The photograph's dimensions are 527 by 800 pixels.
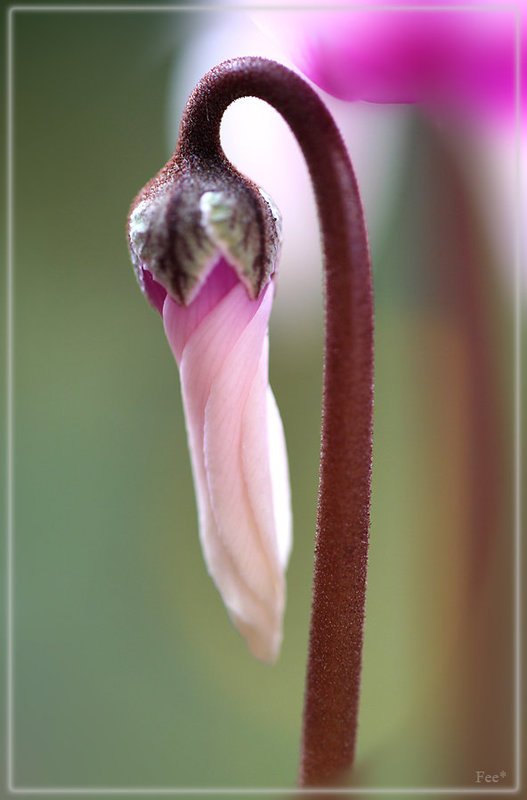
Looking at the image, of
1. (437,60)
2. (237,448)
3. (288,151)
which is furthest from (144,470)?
(237,448)

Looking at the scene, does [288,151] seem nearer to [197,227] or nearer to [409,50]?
[409,50]

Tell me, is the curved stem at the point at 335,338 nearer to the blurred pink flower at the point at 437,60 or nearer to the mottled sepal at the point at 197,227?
the mottled sepal at the point at 197,227

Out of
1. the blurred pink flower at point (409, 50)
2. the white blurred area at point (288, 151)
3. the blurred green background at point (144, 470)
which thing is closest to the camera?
the blurred pink flower at point (409, 50)

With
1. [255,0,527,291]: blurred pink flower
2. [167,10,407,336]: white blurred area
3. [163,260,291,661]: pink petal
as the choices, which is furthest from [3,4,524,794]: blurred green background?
[163,260,291,661]: pink petal

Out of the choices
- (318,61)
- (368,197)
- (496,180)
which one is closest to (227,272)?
(318,61)

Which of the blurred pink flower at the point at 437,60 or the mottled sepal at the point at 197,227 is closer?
the mottled sepal at the point at 197,227

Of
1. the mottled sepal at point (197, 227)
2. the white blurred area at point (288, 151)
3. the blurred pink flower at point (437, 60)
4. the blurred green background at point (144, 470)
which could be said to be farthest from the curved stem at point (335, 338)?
the blurred green background at point (144, 470)
